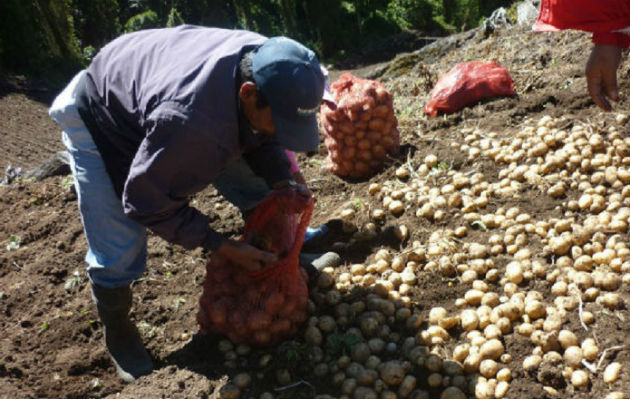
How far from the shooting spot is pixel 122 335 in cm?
253

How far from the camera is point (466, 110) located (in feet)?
13.7

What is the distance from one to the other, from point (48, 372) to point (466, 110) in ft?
10.4

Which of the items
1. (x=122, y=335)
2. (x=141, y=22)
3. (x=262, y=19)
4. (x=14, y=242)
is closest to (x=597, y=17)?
(x=122, y=335)

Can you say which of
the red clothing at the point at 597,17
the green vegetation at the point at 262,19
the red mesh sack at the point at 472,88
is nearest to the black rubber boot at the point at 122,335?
the red clothing at the point at 597,17

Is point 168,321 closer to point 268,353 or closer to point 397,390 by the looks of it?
point 268,353

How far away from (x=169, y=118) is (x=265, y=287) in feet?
2.91

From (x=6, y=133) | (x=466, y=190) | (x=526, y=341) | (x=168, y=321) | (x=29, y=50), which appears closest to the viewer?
(x=526, y=341)

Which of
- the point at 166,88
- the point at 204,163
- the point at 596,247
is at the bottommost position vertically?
the point at 596,247

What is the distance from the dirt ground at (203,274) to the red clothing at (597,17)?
2.84 feet

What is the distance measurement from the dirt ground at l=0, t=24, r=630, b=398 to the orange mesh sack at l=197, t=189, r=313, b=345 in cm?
9

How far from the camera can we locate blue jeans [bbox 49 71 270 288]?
7.61ft

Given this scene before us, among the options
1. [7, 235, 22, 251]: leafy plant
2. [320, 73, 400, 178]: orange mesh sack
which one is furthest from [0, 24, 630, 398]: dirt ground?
[320, 73, 400, 178]: orange mesh sack

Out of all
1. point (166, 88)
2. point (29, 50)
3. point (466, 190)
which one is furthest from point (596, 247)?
point (29, 50)

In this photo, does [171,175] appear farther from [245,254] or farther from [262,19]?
[262,19]
